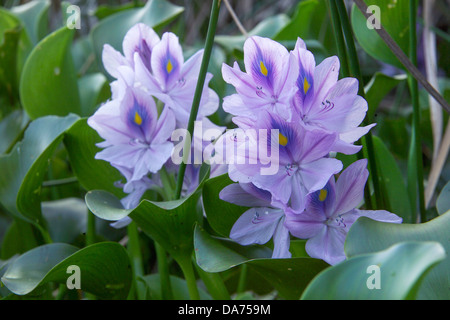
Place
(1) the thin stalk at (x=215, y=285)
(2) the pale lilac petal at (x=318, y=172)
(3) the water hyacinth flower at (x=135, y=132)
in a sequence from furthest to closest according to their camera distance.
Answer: (1) the thin stalk at (x=215, y=285) < (3) the water hyacinth flower at (x=135, y=132) < (2) the pale lilac petal at (x=318, y=172)

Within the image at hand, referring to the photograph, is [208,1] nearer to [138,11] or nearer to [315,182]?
[138,11]

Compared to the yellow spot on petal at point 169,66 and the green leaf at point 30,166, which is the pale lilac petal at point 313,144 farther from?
the green leaf at point 30,166

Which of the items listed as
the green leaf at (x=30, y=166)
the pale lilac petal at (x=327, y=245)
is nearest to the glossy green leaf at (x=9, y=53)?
the green leaf at (x=30, y=166)

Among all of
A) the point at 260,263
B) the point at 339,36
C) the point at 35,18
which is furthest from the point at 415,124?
the point at 35,18

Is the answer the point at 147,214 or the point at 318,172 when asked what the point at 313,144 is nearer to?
the point at 318,172

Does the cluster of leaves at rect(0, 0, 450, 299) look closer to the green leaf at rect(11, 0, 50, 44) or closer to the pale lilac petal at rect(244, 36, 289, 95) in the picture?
the green leaf at rect(11, 0, 50, 44)

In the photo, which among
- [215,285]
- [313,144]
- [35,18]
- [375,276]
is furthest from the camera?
[35,18]

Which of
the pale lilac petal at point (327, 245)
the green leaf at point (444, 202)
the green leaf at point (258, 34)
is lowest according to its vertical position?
the pale lilac petal at point (327, 245)
